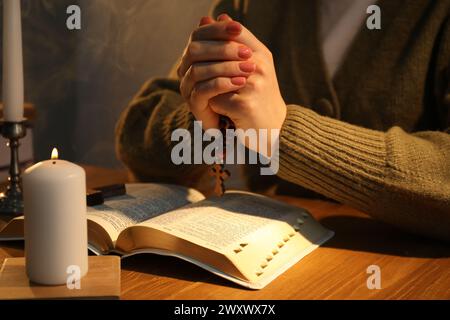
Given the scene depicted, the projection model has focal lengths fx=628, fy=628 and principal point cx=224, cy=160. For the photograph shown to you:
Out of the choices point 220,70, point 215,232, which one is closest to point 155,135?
point 220,70

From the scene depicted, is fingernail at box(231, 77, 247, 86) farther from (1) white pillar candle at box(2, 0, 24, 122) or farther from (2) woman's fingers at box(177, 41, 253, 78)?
(1) white pillar candle at box(2, 0, 24, 122)

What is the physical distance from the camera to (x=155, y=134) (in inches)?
45.3

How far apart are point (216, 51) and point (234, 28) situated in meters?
0.04

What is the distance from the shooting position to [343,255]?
81 centimetres

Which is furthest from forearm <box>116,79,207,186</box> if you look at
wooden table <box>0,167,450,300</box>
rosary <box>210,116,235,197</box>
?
wooden table <box>0,167,450,300</box>

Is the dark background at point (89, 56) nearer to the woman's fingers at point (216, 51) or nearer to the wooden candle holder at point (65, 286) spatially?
the woman's fingers at point (216, 51)

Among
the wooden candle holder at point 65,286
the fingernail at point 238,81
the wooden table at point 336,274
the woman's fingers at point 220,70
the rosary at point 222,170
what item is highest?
the woman's fingers at point 220,70

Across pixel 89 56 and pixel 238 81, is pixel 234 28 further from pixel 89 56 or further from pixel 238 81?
pixel 89 56

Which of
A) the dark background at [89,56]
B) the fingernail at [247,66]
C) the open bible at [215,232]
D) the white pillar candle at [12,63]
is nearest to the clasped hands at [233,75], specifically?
the fingernail at [247,66]

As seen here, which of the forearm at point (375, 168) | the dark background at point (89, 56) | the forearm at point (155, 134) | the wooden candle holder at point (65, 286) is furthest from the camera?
the dark background at point (89, 56)

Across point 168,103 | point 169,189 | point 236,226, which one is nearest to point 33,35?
point 168,103

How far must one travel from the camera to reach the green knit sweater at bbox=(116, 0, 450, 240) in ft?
2.78

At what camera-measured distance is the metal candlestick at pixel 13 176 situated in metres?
0.94
